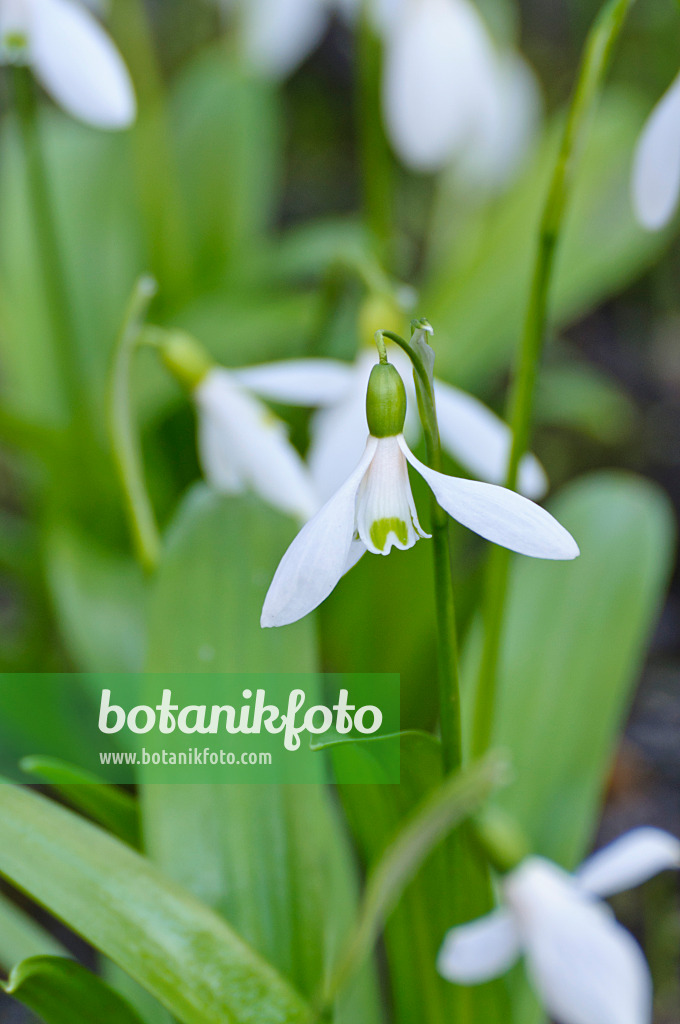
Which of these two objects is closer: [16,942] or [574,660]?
[16,942]

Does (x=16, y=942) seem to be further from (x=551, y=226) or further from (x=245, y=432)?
(x=551, y=226)

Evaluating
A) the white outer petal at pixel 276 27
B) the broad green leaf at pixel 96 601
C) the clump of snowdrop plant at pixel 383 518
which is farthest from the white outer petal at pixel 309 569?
the white outer petal at pixel 276 27

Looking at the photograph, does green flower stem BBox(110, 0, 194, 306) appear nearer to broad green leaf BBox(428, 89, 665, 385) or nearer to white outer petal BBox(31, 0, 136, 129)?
broad green leaf BBox(428, 89, 665, 385)

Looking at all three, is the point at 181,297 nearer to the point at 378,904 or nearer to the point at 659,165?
the point at 659,165

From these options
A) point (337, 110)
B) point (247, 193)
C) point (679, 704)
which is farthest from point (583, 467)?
point (337, 110)

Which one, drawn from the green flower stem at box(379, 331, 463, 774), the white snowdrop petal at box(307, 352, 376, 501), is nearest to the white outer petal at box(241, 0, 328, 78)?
the white snowdrop petal at box(307, 352, 376, 501)

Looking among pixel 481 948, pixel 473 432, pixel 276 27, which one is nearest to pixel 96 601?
pixel 473 432

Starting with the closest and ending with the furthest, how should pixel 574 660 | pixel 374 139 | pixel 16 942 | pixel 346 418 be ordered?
1. pixel 16 942
2. pixel 346 418
3. pixel 574 660
4. pixel 374 139

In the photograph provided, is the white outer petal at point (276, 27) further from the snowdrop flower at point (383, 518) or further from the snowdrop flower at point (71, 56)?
the snowdrop flower at point (383, 518)
